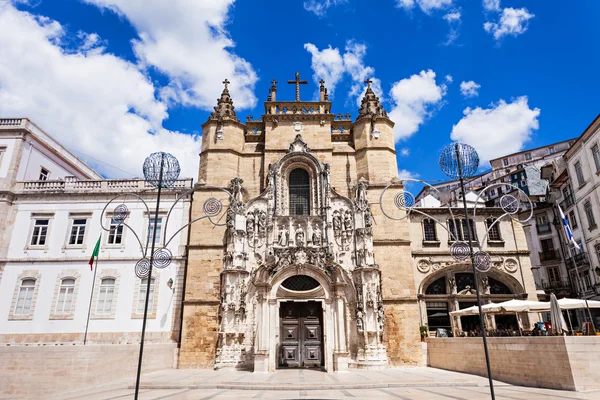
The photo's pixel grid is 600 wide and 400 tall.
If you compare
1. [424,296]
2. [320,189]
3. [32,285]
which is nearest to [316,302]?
[320,189]

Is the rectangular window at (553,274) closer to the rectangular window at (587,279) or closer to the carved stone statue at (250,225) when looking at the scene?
the rectangular window at (587,279)

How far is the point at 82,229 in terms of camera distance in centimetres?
2167

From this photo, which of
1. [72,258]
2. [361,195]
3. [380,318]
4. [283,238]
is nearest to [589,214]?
[361,195]

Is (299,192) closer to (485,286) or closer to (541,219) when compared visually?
(485,286)

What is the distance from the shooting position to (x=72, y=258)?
20.8m

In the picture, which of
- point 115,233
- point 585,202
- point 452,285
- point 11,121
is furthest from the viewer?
point 585,202

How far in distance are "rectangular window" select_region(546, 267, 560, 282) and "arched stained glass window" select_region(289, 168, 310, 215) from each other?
24153 millimetres

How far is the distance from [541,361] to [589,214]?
18350 mm

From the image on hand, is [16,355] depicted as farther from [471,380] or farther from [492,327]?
[492,327]

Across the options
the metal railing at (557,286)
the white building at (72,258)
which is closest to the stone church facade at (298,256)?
the white building at (72,258)

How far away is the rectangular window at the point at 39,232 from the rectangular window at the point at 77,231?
1457 mm

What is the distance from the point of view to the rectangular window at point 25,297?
19.8 meters

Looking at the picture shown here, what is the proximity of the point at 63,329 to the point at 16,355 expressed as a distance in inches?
267

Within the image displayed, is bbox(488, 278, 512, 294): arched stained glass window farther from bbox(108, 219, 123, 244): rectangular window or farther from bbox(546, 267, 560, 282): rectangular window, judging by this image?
bbox(108, 219, 123, 244): rectangular window
